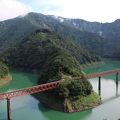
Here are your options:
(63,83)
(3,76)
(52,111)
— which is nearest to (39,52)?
(3,76)

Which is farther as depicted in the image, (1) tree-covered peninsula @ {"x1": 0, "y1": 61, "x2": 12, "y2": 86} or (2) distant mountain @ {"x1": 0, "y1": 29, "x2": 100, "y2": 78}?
(2) distant mountain @ {"x1": 0, "y1": 29, "x2": 100, "y2": 78}

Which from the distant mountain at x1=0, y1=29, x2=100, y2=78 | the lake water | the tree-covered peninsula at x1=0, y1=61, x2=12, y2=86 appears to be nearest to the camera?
the lake water

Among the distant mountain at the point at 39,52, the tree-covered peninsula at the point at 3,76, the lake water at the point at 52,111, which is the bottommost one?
the lake water at the point at 52,111

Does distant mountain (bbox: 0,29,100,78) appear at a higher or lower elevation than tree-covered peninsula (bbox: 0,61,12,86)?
higher

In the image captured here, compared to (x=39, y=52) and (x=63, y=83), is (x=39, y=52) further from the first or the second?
(x=63, y=83)

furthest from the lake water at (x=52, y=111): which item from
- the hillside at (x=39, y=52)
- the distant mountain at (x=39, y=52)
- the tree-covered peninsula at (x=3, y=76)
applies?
the hillside at (x=39, y=52)

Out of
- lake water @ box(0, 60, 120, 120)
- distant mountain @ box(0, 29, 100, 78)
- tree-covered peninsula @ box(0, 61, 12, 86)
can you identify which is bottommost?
lake water @ box(0, 60, 120, 120)

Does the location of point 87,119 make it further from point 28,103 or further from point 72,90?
point 28,103

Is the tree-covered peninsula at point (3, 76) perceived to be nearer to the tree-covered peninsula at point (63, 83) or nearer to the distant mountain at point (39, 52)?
the tree-covered peninsula at point (63, 83)

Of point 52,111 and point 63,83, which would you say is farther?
point 63,83

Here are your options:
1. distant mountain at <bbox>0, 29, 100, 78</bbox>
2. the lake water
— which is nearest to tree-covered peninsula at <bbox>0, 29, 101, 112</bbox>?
distant mountain at <bbox>0, 29, 100, 78</bbox>

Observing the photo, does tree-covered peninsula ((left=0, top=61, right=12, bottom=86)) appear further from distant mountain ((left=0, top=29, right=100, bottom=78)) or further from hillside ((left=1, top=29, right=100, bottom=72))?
hillside ((left=1, top=29, right=100, bottom=72))

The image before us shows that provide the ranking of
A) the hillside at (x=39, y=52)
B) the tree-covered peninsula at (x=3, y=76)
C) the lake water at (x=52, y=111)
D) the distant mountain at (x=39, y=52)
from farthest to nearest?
the hillside at (x=39, y=52), the distant mountain at (x=39, y=52), the tree-covered peninsula at (x=3, y=76), the lake water at (x=52, y=111)
